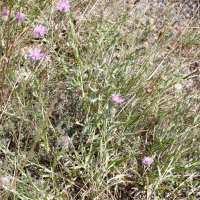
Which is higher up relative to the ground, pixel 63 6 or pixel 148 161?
pixel 63 6

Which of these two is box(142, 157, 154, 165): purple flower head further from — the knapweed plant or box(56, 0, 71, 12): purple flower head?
box(56, 0, 71, 12): purple flower head

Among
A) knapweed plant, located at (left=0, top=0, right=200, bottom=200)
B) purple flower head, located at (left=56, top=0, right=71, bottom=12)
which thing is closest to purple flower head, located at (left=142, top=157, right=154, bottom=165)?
knapweed plant, located at (left=0, top=0, right=200, bottom=200)

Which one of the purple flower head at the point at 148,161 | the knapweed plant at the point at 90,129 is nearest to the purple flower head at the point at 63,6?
the knapweed plant at the point at 90,129

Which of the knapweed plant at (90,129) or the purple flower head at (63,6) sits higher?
the purple flower head at (63,6)

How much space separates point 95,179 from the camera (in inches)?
55.3

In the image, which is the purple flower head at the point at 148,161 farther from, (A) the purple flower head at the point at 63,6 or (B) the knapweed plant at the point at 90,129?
(A) the purple flower head at the point at 63,6

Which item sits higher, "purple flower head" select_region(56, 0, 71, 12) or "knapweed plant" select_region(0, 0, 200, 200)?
"purple flower head" select_region(56, 0, 71, 12)

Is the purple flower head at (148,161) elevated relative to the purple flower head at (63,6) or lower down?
lower down

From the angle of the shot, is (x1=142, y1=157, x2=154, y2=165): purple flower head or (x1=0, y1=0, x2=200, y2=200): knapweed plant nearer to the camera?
(x1=0, y1=0, x2=200, y2=200): knapweed plant

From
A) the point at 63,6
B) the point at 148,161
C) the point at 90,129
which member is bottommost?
the point at 148,161

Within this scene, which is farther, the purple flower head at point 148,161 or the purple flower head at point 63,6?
the purple flower head at point 148,161

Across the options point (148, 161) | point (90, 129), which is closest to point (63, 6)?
point (90, 129)

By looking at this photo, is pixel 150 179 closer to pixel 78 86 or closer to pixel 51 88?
pixel 78 86

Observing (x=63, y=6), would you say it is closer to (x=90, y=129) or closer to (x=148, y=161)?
(x=90, y=129)
